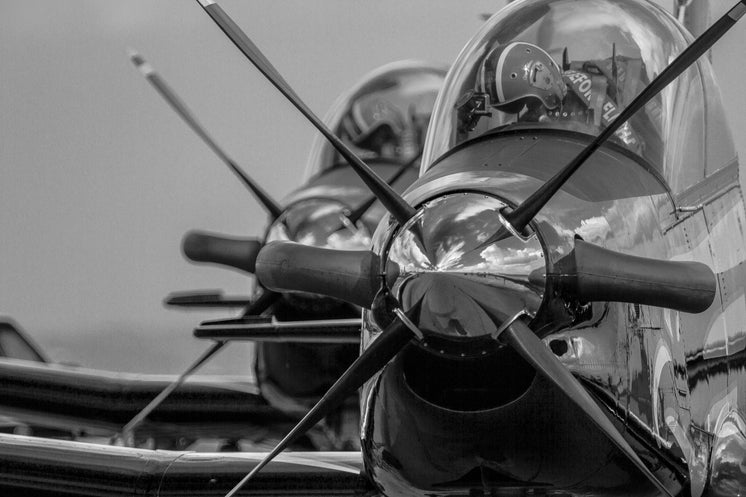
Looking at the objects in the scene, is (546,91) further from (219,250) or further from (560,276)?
(219,250)

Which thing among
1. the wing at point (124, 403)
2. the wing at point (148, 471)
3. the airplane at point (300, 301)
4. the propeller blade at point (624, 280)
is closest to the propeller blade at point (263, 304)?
the airplane at point (300, 301)

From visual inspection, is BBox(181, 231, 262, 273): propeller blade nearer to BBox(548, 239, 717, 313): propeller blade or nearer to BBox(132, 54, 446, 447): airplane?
BBox(132, 54, 446, 447): airplane

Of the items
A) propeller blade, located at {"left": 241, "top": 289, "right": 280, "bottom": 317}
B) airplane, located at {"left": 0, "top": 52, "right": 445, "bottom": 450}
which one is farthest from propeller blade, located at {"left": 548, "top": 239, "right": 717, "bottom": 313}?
propeller blade, located at {"left": 241, "top": 289, "right": 280, "bottom": 317}

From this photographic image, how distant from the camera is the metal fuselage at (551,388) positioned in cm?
433

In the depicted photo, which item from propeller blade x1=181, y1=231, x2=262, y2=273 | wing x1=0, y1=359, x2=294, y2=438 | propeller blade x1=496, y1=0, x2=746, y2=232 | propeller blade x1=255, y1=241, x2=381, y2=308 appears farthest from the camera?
wing x1=0, y1=359, x2=294, y2=438

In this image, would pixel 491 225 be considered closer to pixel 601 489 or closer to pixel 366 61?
pixel 601 489

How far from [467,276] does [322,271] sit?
2.20 ft

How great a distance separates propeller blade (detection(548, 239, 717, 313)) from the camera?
13.7ft

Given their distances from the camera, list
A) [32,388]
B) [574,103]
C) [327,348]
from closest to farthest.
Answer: [574,103]
[327,348]
[32,388]

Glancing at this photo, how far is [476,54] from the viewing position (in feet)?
17.7

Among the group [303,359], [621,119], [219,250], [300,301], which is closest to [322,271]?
[621,119]

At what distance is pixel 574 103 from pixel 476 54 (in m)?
0.54

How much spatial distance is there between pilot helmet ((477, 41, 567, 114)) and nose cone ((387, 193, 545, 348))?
0.95m

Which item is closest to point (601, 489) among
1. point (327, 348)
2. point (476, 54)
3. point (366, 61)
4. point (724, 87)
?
point (476, 54)
